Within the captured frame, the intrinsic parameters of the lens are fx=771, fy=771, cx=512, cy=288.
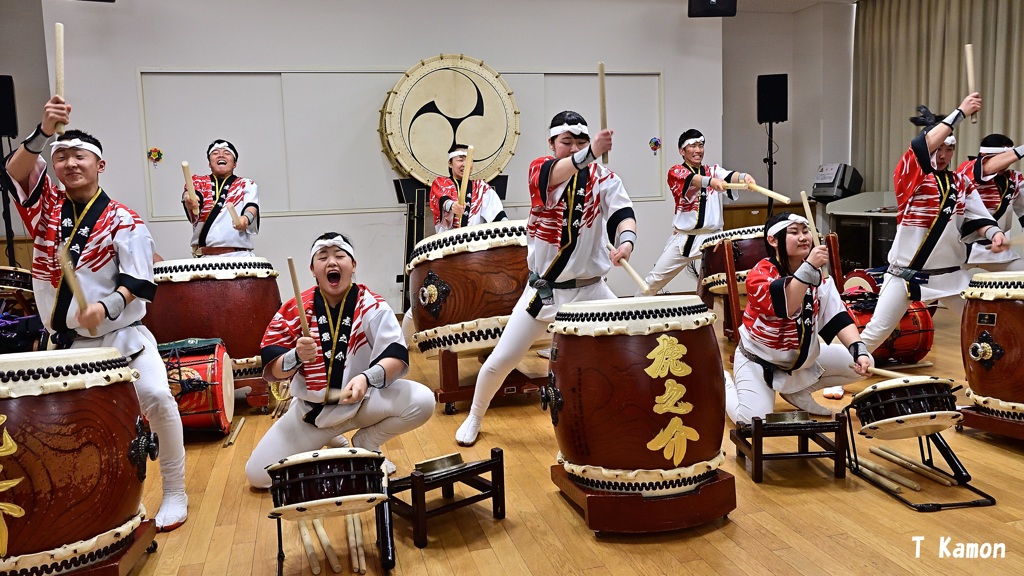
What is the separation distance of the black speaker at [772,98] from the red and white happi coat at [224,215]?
4.88 meters

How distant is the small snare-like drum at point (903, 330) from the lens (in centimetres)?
404

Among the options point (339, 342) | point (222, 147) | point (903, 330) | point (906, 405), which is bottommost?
point (903, 330)

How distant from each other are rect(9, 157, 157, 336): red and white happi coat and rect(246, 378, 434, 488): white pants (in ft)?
1.72

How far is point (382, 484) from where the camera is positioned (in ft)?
6.18

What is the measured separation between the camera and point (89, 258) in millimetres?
2275

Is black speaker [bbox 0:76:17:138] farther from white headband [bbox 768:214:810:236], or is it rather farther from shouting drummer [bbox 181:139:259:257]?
white headband [bbox 768:214:810:236]

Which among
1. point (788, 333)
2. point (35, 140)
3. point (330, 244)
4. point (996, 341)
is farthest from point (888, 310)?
point (35, 140)

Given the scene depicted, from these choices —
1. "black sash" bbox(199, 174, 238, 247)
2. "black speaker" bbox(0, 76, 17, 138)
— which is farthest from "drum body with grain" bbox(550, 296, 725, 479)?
"black speaker" bbox(0, 76, 17, 138)

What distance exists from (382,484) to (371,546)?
0.36 meters

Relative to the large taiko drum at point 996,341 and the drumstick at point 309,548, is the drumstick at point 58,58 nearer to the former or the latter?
the drumstick at point 309,548

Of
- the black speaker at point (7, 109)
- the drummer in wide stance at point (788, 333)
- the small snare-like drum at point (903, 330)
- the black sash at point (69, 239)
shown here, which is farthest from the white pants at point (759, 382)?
the black speaker at point (7, 109)

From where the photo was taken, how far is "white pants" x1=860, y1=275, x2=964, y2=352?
3.49 metres

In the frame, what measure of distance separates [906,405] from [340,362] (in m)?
1.65

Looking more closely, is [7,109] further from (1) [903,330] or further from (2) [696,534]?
(1) [903,330]
